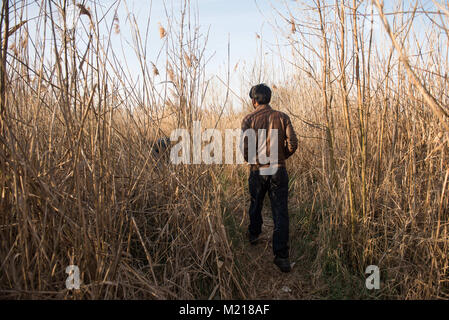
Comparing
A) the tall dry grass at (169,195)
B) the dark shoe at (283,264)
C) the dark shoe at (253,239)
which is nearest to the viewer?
the tall dry grass at (169,195)

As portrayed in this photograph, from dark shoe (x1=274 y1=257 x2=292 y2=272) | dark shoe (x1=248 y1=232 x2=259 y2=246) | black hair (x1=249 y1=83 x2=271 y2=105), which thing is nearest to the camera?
dark shoe (x1=274 y1=257 x2=292 y2=272)

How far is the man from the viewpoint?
1.75 m

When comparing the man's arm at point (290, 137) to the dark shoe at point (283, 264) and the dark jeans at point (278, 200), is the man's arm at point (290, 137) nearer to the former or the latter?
the dark jeans at point (278, 200)

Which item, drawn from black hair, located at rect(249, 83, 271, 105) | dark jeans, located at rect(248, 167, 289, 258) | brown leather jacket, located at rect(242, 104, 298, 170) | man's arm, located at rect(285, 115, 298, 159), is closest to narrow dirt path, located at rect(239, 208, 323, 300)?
dark jeans, located at rect(248, 167, 289, 258)

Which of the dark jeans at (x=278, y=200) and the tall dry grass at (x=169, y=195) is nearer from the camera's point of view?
the tall dry grass at (x=169, y=195)

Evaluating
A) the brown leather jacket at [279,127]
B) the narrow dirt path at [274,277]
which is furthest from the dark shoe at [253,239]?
the brown leather jacket at [279,127]

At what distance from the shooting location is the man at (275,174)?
1753 mm

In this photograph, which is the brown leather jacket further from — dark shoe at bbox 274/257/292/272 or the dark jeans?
dark shoe at bbox 274/257/292/272

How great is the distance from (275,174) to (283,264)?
635 mm

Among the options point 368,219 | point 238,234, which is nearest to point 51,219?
point 238,234

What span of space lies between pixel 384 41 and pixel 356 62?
1.42ft

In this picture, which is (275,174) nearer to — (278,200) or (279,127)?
(278,200)
